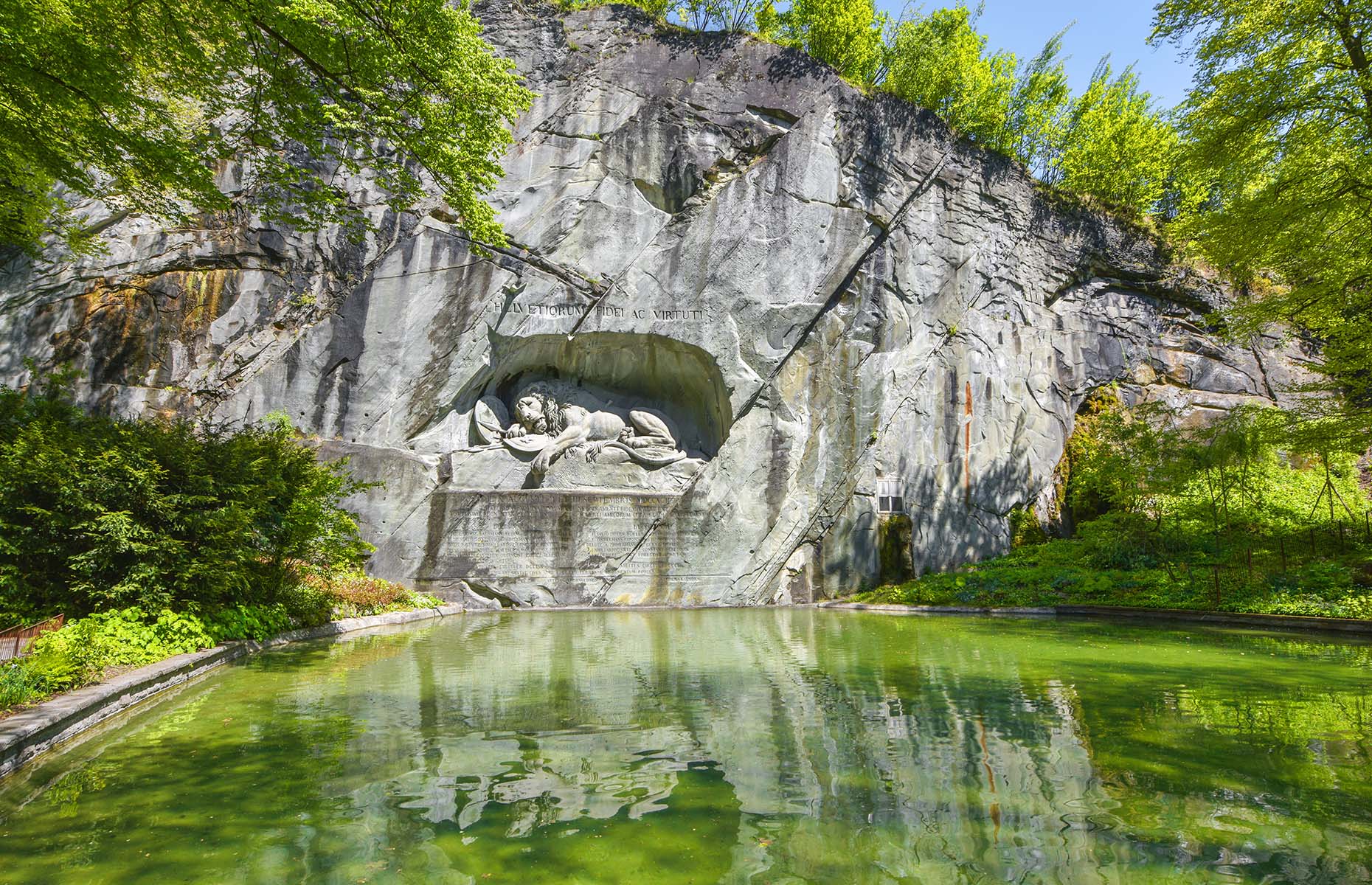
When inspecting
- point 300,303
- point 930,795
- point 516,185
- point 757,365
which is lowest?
point 930,795

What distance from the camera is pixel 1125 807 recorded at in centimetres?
300

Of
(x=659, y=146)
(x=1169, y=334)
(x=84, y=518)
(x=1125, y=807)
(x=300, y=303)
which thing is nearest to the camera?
(x=1125, y=807)

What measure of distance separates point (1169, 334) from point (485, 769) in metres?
21.5

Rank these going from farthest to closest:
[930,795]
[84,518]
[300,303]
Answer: [300,303] < [84,518] < [930,795]

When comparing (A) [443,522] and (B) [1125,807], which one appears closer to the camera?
(B) [1125,807]

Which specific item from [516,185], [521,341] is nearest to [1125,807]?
[521,341]

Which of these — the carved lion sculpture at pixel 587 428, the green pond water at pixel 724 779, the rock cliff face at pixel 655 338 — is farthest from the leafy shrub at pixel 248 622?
the carved lion sculpture at pixel 587 428

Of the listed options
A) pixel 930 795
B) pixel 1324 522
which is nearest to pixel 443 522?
pixel 930 795

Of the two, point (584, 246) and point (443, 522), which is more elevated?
point (584, 246)

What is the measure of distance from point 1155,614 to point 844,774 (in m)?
9.01

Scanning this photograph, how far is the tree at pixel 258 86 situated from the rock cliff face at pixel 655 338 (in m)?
7.40

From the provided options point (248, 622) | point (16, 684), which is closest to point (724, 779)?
point (16, 684)

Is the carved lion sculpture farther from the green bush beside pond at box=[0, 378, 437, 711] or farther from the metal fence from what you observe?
the metal fence

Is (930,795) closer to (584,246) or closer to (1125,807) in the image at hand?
(1125,807)
